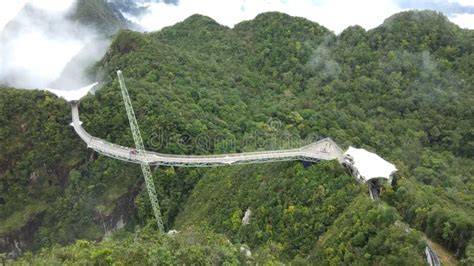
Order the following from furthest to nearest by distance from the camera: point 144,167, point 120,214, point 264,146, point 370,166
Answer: point 264,146 < point 120,214 < point 144,167 < point 370,166

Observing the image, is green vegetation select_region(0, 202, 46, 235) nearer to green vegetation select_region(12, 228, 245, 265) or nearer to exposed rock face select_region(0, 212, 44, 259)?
exposed rock face select_region(0, 212, 44, 259)

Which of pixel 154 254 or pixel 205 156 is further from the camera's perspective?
pixel 205 156

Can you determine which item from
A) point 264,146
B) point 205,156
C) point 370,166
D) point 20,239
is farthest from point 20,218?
point 370,166

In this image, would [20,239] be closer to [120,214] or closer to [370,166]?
[120,214]

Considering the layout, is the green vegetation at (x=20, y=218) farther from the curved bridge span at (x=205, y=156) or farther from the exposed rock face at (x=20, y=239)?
the curved bridge span at (x=205, y=156)

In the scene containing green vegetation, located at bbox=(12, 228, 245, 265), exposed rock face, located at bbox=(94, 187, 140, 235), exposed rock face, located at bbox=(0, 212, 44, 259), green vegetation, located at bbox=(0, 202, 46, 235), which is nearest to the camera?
green vegetation, located at bbox=(12, 228, 245, 265)

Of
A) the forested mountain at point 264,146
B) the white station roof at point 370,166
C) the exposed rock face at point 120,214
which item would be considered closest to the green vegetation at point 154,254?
the forested mountain at point 264,146

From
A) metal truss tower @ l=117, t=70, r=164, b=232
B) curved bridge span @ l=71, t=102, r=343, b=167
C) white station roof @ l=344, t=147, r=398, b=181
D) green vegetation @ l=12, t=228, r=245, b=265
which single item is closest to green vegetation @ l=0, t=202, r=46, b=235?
curved bridge span @ l=71, t=102, r=343, b=167
